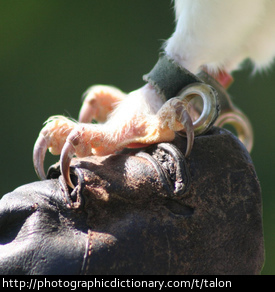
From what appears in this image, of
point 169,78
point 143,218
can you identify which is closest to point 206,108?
point 169,78

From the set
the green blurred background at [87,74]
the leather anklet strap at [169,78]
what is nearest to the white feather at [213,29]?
the leather anklet strap at [169,78]

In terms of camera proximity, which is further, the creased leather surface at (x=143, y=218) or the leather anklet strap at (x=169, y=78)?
the leather anklet strap at (x=169, y=78)

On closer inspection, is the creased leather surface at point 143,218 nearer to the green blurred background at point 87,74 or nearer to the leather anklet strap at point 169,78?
the leather anklet strap at point 169,78

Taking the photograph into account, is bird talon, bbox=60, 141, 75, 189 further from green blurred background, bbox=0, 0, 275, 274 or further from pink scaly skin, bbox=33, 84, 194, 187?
green blurred background, bbox=0, 0, 275, 274

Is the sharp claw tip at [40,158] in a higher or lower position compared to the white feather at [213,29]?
lower

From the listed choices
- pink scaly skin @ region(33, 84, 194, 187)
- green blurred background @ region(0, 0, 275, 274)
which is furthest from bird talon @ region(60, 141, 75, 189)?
green blurred background @ region(0, 0, 275, 274)

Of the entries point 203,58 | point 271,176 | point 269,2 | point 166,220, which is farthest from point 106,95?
point 271,176

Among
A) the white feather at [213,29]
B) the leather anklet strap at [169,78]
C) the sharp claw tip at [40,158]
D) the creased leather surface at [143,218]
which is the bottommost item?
the creased leather surface at [143,218]

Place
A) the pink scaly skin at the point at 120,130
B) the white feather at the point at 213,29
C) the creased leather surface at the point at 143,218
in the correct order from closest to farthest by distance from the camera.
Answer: the creased leather surface at the point at 143,218, the pink scaly skin at the point at 120,130, the white feather at the point at 213,29

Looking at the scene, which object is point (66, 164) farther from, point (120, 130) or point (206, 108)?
point (206, 108)
